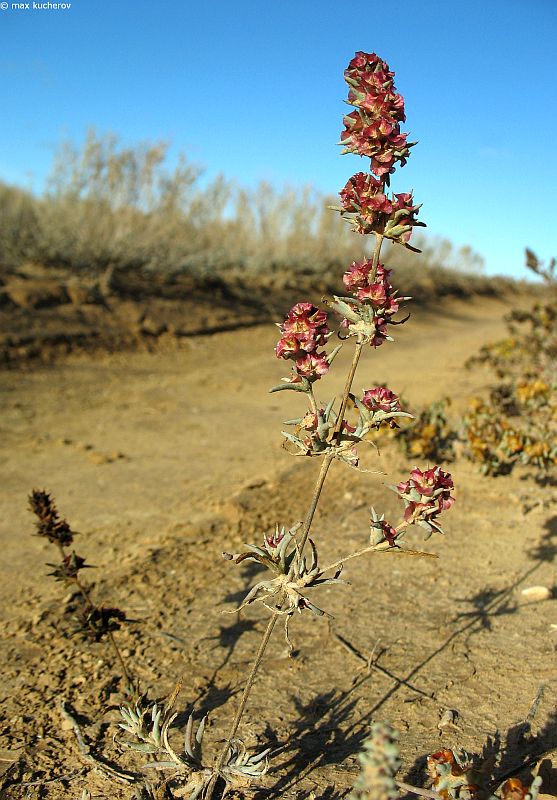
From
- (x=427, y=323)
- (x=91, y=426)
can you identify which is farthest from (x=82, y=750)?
(x=427, y=323)

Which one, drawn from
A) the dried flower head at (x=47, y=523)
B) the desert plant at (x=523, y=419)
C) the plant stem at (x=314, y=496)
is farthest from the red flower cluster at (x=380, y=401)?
the desert plant at (x=523, y=419)

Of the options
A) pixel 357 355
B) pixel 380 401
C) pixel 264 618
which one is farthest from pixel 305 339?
pixel 264 618

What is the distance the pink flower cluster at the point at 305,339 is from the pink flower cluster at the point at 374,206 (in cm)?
22

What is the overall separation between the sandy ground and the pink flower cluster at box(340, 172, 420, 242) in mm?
1314

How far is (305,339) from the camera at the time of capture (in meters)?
1.41

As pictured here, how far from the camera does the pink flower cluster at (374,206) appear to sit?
1.41 meters

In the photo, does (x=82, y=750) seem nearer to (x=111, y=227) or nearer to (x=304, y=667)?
(x=304, y=667)

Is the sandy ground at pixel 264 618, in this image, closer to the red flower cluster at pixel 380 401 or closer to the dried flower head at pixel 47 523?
the dried flower head at pixel 47 523

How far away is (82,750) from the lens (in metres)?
1.77

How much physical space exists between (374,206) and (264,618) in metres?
1.65

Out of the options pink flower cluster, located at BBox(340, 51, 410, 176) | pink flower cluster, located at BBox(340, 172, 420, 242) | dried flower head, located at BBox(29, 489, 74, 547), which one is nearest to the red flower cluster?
pink flower cluster, located at BBox(340, 172, 420, 242)

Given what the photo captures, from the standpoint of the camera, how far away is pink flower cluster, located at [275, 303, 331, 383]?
1.41 meters

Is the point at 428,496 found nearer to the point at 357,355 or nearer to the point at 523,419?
the point at 357,355

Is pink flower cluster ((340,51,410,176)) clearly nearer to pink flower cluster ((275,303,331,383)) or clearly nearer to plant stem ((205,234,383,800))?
plant stem ((205,234,383,800))
